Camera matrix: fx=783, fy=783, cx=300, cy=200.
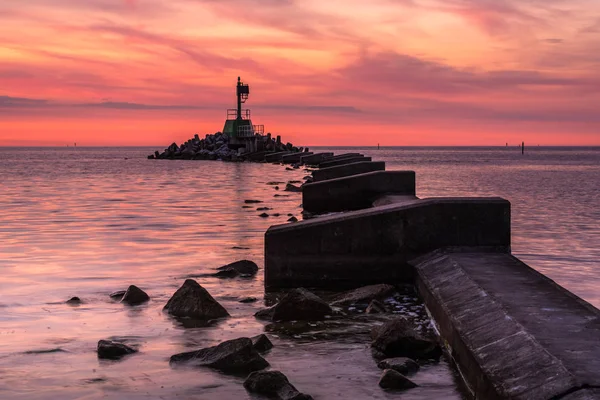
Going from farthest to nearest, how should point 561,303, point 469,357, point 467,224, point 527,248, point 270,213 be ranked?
1. point 270,213
2. point 527,248
3. point 467,224
4. point 561,303
5. point 469,357

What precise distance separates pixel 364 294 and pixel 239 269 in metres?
2.71

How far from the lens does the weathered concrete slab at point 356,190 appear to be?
1958 cm

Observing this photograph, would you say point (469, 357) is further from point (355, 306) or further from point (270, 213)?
point (270, 213)

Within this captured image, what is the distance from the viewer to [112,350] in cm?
713

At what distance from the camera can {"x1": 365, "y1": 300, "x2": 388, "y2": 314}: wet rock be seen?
8.94m

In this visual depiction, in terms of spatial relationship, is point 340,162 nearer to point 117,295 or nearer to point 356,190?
point 356,190

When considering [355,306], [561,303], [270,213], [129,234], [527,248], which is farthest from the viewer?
[270,213]

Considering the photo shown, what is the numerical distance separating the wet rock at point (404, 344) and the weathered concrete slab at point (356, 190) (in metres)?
12.1

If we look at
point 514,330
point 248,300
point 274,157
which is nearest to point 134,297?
point 248,300

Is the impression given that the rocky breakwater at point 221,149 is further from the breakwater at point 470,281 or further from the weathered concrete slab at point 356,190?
the breakwater at point 470,281

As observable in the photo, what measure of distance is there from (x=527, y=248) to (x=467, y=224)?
5.85 metres

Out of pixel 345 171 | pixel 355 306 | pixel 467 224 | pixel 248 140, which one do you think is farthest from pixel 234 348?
Answer: pixel 248 140

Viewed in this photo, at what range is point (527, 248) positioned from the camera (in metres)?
15.6

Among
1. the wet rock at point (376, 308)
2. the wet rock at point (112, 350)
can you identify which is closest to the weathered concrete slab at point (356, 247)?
the wet rock at point (376, 308)
